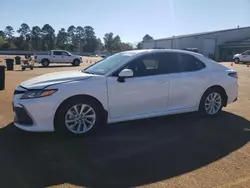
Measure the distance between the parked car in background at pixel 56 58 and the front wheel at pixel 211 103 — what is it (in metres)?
25.9

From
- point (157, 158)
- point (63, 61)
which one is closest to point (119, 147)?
point (157, 158)

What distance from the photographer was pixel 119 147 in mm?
4609

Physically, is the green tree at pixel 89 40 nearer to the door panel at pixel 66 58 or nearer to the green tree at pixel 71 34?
the green tree at pixel 71 34

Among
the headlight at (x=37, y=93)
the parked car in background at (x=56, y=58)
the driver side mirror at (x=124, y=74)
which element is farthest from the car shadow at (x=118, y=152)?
the parked car in background at (x=56, y=58)

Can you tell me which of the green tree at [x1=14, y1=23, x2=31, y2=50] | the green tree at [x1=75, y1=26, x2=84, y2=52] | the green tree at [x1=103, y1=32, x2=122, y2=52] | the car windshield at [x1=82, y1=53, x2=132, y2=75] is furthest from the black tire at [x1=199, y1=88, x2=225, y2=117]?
the green tree at [x1=75, y1=26, x2=84, y2=52]

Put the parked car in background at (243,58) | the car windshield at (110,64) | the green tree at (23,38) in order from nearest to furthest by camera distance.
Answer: the car windshield at (110,64) < the parked car in background at (243,58) < the green tree at (23,38)

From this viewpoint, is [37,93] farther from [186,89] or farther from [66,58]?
[66,58]

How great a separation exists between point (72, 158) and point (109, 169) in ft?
2.10

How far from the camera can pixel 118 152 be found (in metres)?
4.39

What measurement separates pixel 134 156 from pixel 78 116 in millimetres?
1324

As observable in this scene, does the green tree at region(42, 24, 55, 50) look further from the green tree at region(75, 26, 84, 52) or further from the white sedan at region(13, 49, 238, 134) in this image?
the white sedan at region(13, 49, 238, 134)

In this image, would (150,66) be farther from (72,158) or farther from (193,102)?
(72,158)

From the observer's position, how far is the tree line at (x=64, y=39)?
119 m

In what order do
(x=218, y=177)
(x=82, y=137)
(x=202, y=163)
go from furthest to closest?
(x=82, y=137) → (x=202, y=163) → (x=218, y=177)
